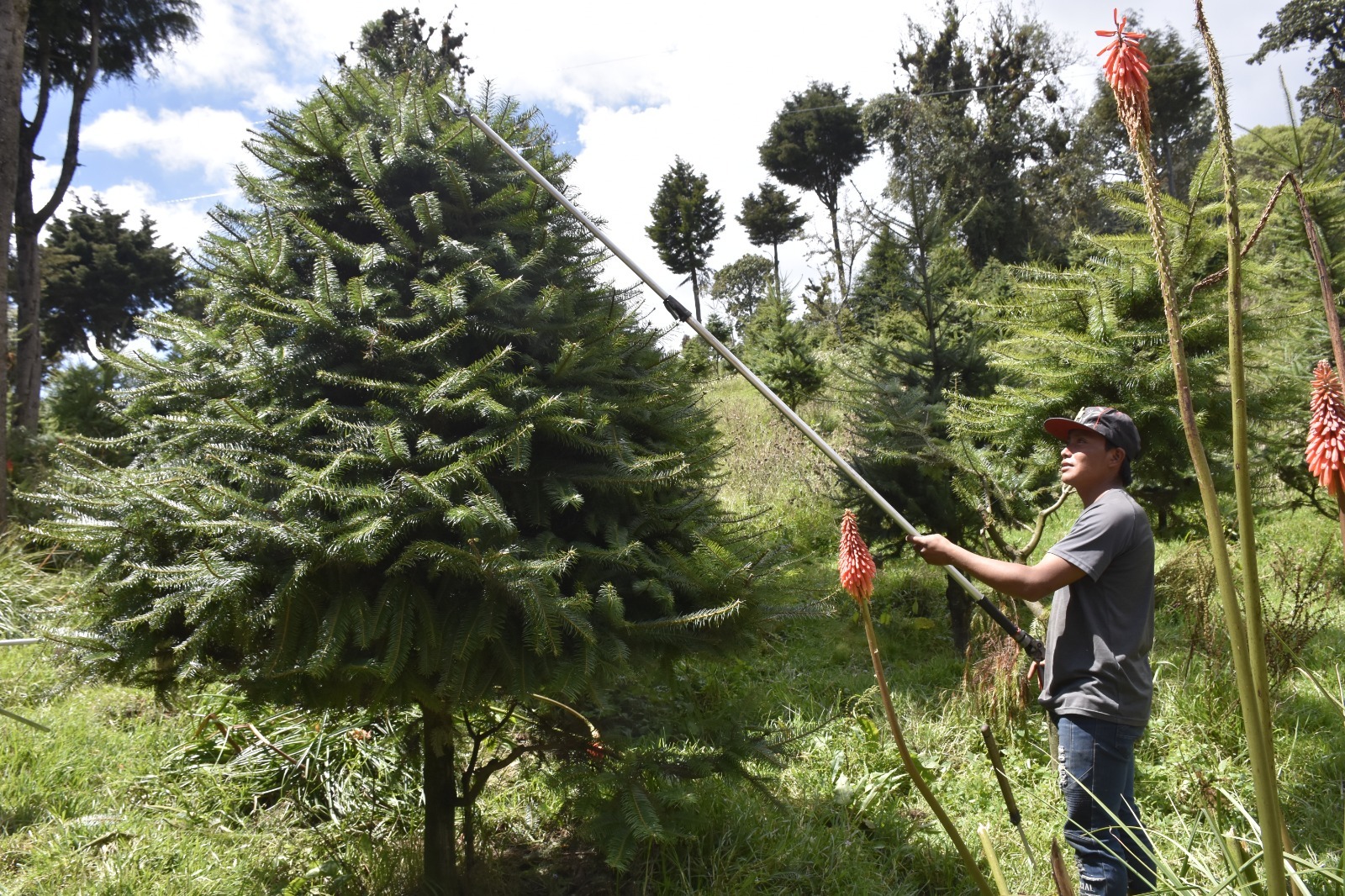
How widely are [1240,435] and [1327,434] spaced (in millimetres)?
326

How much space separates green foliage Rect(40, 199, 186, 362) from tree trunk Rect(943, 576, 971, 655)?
2218 cm

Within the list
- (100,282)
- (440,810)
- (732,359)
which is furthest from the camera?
(100,282)

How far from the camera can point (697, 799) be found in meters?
2.85

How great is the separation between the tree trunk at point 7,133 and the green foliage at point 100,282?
14.3 m

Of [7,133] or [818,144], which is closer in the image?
[7,133]

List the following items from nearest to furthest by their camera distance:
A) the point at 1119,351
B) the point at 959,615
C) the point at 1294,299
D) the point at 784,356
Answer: the point at 1119,351
the point at 959,615
the point at 1294,299
the point at 784,356

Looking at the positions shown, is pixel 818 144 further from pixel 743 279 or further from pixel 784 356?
pixel 784 356

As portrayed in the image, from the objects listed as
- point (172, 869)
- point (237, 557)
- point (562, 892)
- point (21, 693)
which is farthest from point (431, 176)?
point (21, 693)

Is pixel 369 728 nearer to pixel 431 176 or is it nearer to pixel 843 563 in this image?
pixel 431 176

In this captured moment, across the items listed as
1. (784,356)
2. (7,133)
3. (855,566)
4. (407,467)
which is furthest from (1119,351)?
(7,133)

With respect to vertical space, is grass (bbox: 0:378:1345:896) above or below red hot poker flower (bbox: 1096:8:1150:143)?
below

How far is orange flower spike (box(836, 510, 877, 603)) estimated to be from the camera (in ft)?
4.63

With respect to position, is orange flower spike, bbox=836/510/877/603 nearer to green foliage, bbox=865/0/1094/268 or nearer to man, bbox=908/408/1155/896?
man, bbox=908/408/1155/896

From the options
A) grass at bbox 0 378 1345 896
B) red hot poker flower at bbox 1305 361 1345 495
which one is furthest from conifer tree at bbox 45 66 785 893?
red hot poker flower at bbox 1305 361 1345 495
